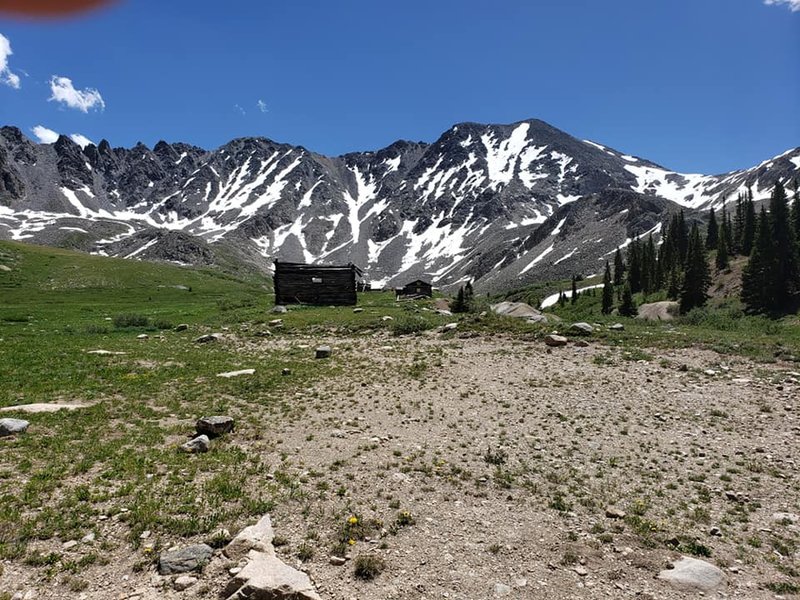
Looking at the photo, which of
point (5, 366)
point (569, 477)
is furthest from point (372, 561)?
point (5, 366)

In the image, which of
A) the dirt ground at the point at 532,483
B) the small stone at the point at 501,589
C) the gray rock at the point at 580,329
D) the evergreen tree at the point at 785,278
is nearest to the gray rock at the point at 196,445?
the dirt ground at the point at 532,483

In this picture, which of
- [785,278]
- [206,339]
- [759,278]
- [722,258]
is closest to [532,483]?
[206,339]

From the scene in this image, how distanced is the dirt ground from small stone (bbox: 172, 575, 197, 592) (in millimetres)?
103

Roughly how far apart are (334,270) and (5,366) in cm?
4220

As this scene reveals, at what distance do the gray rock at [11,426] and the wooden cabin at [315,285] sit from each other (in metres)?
47.0

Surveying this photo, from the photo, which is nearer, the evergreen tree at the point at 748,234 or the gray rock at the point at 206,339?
the gray rock at the point at 206,339

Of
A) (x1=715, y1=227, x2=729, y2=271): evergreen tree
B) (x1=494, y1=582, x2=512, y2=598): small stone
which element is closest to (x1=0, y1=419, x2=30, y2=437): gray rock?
(x1=494, y1=582, x2=512, y2=598): small stone

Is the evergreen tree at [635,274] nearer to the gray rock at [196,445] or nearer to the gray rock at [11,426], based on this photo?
the gray rock at [196,445]

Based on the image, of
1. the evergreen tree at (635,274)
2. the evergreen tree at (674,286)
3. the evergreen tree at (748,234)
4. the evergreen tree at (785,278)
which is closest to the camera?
the evergreen tree at (785,278)

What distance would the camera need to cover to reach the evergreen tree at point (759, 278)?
55.3m

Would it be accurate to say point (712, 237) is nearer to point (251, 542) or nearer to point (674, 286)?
point (674, 286)

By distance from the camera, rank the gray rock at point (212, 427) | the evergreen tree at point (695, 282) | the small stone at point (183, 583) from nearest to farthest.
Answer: the small stone at point (183, 583)
the gray rock at point (212, 427)
the evergreen tree at point (695, 282)

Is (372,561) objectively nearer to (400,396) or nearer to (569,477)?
(569,477)

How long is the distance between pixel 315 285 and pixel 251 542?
174ft
